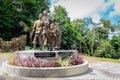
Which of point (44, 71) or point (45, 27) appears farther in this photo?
point (45, 27)

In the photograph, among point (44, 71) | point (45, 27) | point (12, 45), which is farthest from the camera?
point (12, 45)

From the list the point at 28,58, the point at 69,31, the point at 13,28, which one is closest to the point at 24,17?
the point at 13,28

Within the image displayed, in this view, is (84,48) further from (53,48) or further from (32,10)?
(53,48)

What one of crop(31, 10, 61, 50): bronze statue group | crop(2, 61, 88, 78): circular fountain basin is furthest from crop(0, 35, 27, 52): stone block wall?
crop(2, 61, 88, 78): circular fountain basin

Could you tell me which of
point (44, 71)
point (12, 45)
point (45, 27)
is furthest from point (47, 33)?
point (12, 45)

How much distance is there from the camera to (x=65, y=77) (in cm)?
846

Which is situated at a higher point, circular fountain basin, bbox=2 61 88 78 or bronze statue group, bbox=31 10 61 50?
bronze statue group, bbox=31 10 61 50

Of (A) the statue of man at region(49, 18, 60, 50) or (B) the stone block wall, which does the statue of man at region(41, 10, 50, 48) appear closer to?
(A) the statue of man at region(49, 18, 60, 50)

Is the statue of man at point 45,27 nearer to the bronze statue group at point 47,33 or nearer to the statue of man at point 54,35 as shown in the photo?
the bronze statue group at point 47,33

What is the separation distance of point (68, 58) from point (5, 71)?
255 centimetres

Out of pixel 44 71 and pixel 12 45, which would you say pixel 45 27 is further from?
pixel 12 45

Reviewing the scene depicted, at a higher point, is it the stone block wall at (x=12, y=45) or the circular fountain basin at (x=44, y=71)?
the stone block wall at (x=12, y=45)

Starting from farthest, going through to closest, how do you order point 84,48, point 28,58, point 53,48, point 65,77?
point 84,48 → point 53,48 → point 28,58 → point 65,77

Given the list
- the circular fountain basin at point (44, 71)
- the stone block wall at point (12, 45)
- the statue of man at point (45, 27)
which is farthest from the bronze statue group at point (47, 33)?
the stone block wall at point (12, 45)
